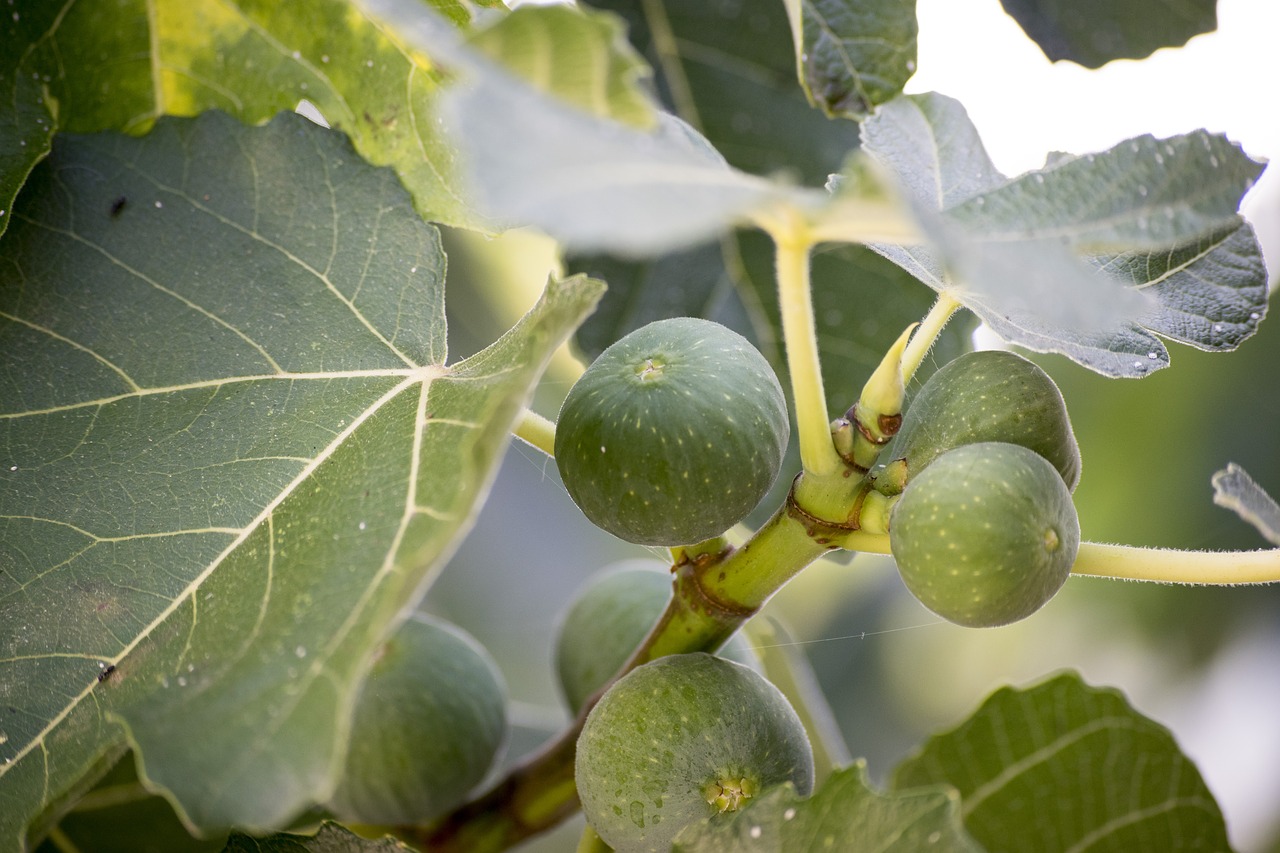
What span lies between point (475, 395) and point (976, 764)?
708mm

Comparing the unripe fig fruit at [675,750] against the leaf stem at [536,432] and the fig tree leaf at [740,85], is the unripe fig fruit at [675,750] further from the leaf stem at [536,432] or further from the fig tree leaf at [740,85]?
the fig tree leaf at [740,85]

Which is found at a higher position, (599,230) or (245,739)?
(599,230)

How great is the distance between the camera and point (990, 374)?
73cm

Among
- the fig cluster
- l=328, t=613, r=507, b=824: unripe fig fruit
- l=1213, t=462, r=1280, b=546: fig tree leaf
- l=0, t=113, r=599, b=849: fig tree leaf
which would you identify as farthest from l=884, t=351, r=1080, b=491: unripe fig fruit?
l=328, t=613, r=507, b=824: unripe fig fruit

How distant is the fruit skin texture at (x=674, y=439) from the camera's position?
2.25 feet

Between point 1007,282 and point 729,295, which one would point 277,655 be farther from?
point 729,295

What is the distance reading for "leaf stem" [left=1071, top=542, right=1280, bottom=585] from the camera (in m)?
0.72

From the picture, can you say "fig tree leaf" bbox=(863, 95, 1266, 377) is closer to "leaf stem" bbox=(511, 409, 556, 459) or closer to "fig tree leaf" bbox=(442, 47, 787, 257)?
"fig tree leaf" bbox=(442, 47, 787, 257)

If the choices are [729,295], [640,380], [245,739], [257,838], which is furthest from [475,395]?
[729,295]

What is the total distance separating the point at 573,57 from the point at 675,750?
0.43 metres

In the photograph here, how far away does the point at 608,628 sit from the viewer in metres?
1.06

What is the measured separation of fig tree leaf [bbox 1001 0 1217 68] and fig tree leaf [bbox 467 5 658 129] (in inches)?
29.4

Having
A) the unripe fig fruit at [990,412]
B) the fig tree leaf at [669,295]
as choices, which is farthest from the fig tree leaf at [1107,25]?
the unripe fig fruit at [990,412]

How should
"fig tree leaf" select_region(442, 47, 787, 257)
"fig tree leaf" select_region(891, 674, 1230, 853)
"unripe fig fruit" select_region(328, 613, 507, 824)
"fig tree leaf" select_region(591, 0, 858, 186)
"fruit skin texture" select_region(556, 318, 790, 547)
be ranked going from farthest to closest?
"fig tree leaf" select_region(591, 0, 858, 186) < "fig tree leaf" select_region(891, 674, 1230, 853) < "unripe fig fruit" select_region(328, 613, 507, 824) < "fruit skin texture" select_region(556, 318, 790, 547) < "fig tree leaf" select_region(442, 47, 787, 257)
